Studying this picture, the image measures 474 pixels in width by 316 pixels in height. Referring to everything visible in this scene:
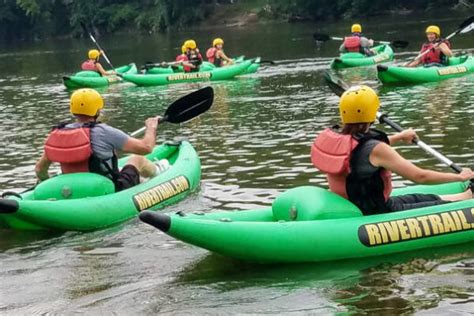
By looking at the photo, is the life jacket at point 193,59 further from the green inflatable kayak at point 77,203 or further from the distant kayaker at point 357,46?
the green inflatable kayak at point 77,203

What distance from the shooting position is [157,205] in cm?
863

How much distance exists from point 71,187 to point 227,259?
1.98m

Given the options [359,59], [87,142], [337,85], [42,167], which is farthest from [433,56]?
[87,142]

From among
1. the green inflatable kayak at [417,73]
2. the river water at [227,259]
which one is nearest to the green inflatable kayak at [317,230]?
the river water at [227,259]

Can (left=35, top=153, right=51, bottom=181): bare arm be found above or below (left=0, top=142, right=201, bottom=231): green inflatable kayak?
above

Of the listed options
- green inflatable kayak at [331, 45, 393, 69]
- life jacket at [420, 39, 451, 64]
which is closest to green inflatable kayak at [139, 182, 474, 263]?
life jacket at [420, 39, 451, 64]

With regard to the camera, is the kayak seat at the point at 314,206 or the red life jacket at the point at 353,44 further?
the red life jacket at the point at 353,44

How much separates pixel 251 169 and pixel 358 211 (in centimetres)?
387

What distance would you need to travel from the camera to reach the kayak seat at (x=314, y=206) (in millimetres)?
6504

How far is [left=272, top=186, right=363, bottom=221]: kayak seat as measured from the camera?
6.50m

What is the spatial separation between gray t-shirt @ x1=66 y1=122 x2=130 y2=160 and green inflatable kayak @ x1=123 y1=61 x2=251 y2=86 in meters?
12.4

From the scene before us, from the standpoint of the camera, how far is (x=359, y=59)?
21078mm

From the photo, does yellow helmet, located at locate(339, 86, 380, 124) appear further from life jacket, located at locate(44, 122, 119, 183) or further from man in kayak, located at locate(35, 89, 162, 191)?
life jacket, located at locate(44, 122, 119, 183)

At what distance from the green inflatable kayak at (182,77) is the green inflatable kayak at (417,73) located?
4.78 meters
